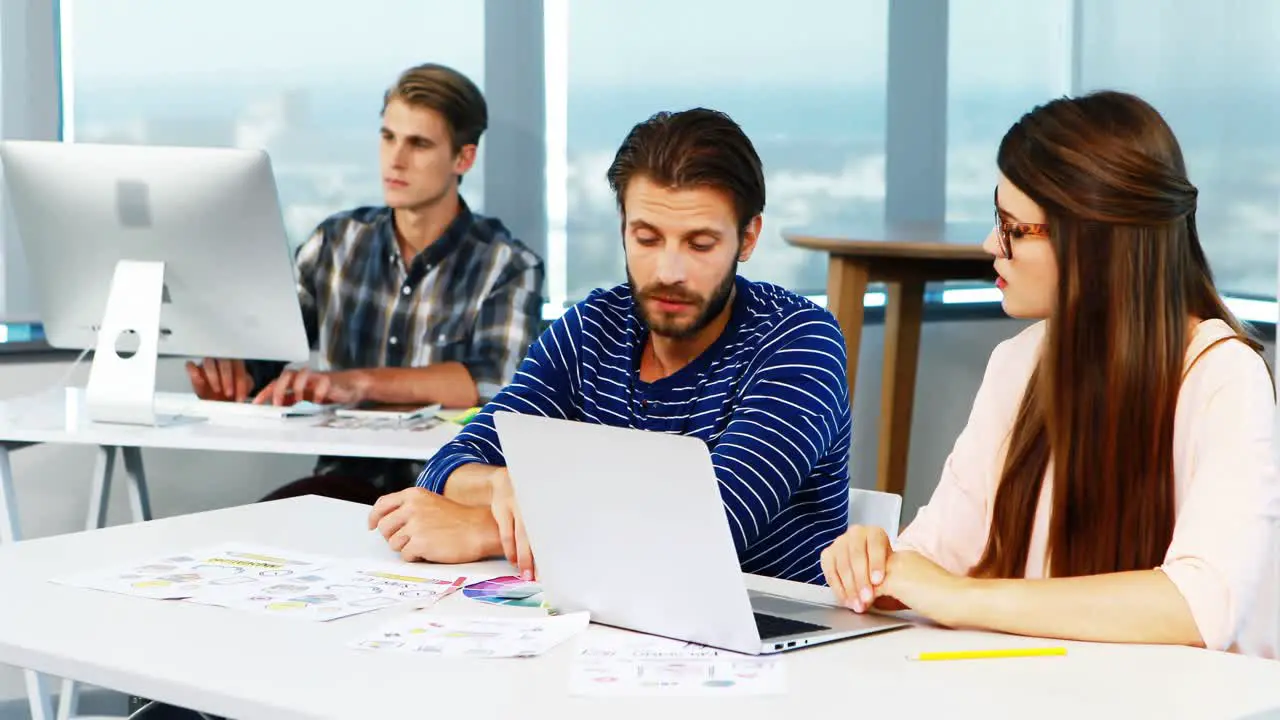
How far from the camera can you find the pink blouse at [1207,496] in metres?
1.38

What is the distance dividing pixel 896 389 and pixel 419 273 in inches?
56.9

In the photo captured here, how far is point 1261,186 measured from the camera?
4.24m

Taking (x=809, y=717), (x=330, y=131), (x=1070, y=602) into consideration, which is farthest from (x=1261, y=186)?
(x=809, y=717)

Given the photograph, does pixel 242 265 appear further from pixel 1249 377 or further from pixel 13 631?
pixel 1249 377

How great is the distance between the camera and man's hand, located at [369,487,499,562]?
5.58 ft

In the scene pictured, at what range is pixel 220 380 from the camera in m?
2.92

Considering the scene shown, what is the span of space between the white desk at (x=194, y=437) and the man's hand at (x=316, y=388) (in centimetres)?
11

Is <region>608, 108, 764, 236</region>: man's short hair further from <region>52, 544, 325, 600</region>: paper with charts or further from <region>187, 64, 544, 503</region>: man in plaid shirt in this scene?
<region>187, 64, 544, 503</region>: man in plaid shirt

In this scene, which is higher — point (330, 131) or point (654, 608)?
point (330, 131)

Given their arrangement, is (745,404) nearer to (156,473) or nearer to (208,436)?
(208,436)

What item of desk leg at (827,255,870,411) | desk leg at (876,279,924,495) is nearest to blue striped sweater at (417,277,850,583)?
desk leg at (827,255,870,411)

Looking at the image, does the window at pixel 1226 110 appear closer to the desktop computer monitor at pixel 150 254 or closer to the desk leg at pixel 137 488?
the desktop computer monitor at pixel 150 254

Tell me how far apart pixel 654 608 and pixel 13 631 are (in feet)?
1.93

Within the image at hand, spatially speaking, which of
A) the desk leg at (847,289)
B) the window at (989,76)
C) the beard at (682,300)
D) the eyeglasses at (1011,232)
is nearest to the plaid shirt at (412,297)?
the desk leg at (847,289)
